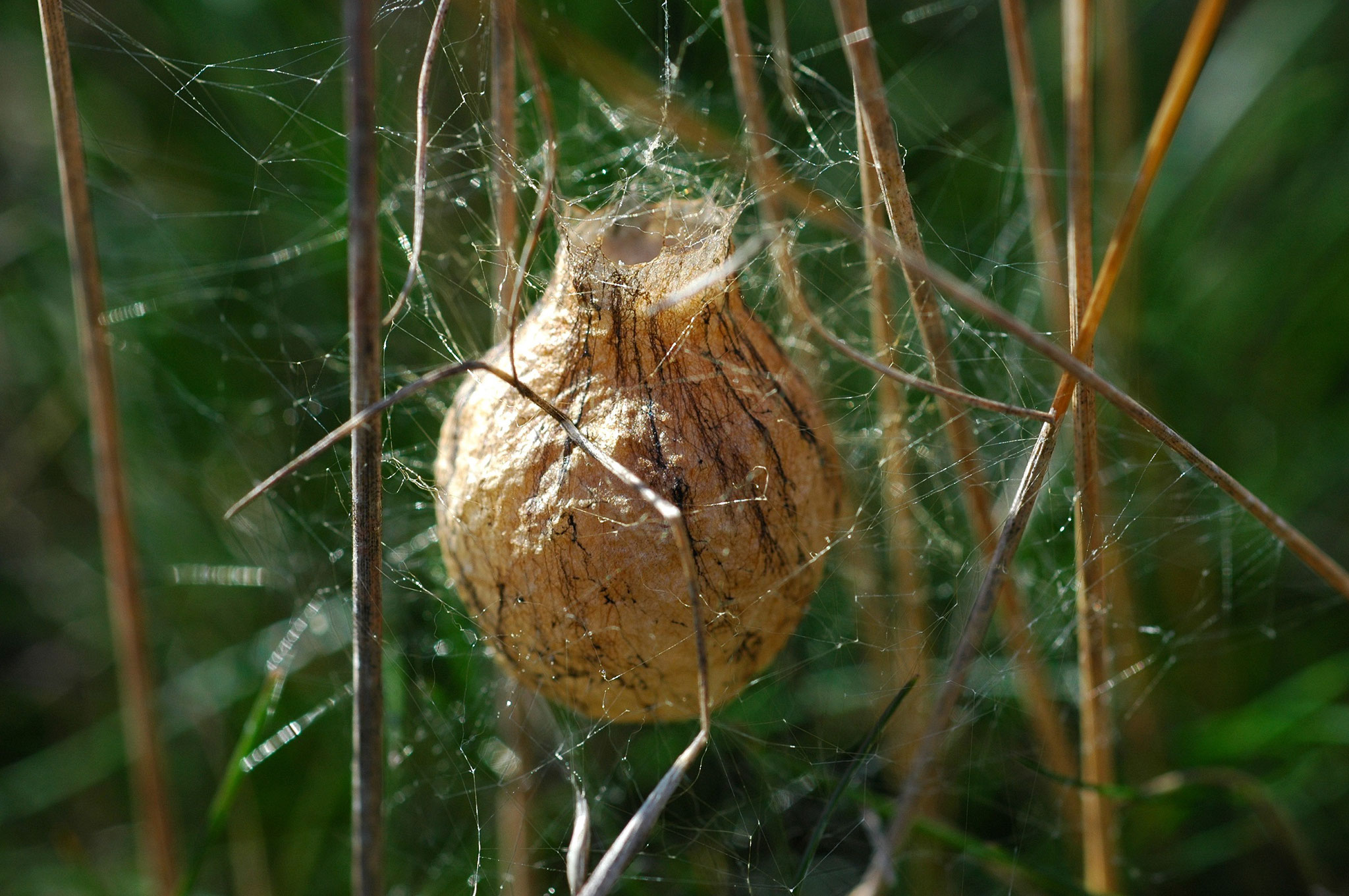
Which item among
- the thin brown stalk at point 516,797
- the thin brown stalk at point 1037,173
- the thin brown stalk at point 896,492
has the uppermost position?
the thin brown stalk at point 1037,173

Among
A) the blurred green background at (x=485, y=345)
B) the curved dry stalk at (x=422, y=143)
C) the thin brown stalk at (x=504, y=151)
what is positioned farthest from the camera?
the blurred green background at (x=485, y=345)

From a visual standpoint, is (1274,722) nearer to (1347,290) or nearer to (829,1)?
(1347,290)

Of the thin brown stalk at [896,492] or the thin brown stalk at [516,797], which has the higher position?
the thin brown stalk at [896,492]

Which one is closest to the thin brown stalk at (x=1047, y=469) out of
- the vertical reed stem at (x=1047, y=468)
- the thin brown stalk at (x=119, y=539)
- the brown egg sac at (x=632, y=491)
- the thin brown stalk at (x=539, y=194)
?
the vertical reed stem at (x=1047, y=468)

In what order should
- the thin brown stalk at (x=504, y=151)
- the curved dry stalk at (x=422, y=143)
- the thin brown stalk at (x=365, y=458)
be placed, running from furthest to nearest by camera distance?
the thin brown stalk at (x=504, y=151) < the curved dry stalk at (x=422, y=143) < the thin brown stalk at (x=365, y=458)

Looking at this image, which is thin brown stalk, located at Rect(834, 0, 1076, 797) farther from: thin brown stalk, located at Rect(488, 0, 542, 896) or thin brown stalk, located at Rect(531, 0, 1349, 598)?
thin brown stalk, located at Rect(488, 0, 542, 896)

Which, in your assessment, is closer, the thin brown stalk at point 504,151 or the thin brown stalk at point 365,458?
the thin brown stalk at point 365,458

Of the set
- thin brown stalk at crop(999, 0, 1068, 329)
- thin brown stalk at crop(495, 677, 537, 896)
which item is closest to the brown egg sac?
thin brown stalk at crop(495, 677, 537, 896)

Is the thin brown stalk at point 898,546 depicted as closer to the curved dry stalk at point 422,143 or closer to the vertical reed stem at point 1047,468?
the vertical reed stem at point 1047,468
